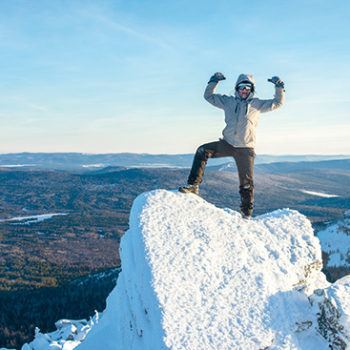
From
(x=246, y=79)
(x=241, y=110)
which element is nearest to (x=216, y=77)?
(x=246, y=79)

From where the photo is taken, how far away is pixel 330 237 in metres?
105

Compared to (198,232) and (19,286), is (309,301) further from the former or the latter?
(19,286)

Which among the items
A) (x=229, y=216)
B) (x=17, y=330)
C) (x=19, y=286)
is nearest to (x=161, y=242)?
(x=229, y=216)

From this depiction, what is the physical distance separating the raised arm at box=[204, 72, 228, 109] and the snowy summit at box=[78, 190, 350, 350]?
323cm

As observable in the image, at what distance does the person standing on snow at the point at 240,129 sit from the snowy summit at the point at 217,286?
46.7 inches

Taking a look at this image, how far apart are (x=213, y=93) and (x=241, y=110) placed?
1.14 metres

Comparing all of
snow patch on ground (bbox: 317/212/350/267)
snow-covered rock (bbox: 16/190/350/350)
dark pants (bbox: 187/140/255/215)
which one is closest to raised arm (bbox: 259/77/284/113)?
dark pants (bbox: 187/140/255/215)

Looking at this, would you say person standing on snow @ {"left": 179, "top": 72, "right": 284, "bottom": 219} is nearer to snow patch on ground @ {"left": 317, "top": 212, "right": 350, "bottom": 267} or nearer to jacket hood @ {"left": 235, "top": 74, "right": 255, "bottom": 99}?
jacket hood @ {"left": 235, "top": 74, "right": 255, "bottom": 99}

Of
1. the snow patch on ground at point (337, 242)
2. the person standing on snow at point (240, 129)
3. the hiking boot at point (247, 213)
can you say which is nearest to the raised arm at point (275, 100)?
the person standing on snow at point (240, 129)

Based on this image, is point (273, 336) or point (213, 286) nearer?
point (273, 336)

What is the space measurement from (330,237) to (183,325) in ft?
375

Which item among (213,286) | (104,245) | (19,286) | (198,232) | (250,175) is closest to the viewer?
(213,286)

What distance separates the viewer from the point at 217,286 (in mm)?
7125

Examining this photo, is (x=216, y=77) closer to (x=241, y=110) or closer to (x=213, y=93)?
(x=213, y=93)
